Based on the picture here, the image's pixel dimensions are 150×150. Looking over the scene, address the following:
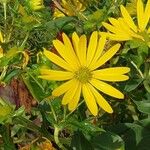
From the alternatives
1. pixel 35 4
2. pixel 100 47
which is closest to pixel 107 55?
pixel 100 47

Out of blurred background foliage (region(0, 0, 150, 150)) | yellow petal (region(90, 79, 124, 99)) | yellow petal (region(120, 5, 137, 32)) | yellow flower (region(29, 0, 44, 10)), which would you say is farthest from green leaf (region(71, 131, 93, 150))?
yellow flower (region(29, 0, 44, 10))

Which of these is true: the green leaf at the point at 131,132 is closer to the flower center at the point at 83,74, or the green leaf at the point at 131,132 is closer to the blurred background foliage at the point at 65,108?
the blurred background foliage at the point at 65,108

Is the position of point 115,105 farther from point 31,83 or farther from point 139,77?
point 31,83

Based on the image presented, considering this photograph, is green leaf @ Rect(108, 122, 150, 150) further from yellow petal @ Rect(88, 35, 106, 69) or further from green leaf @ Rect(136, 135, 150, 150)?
yellow petal @ Rect(88, 35, 106, 69)

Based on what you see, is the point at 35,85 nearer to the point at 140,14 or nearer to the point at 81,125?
the point at 81,125

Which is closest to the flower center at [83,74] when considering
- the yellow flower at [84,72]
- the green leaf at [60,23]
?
the yellow flower at [84,72]

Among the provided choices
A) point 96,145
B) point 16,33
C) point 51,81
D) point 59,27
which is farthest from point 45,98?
point 16,33

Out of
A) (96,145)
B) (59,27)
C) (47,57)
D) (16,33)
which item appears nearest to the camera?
(47,57)
